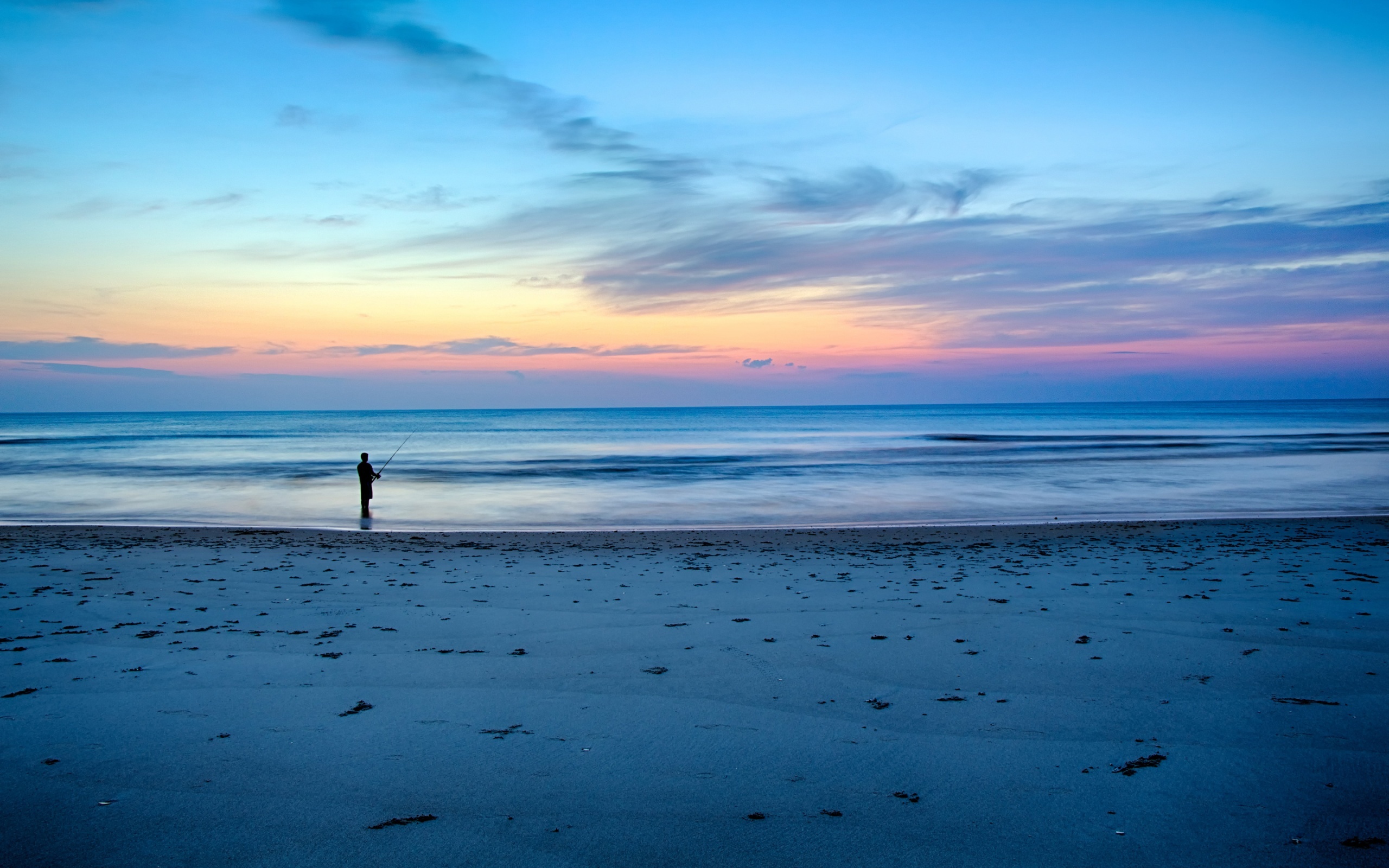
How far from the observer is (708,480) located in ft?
85.4

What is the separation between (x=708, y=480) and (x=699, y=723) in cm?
2202

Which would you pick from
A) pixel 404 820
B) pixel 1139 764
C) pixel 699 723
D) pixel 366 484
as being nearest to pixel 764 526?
pixel 366 484

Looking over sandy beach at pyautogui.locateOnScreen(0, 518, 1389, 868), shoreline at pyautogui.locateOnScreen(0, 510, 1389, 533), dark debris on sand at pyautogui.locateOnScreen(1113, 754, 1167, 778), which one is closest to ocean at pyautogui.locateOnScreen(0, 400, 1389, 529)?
shoreline at pyautogui.locateOnScreen(0, 510, 1389, 533)

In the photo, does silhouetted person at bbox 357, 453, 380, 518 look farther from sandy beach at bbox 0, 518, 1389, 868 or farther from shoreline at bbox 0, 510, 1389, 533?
sandy beach at bbox 0, 518, 1389, 868

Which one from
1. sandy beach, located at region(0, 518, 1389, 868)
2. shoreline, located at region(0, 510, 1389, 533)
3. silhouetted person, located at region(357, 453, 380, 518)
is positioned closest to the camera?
sandy beach, located at region(0, 518, 1389, 868)

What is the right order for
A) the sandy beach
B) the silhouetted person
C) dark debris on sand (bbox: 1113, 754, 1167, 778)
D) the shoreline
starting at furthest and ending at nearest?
1. the silhouetted person
2. the shoreline
3. dark debris on sand (bbox: 1113, 754, 1167, 778)
4. the sandy beach

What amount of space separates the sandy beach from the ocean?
799cm

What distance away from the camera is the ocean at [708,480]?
53.6ft

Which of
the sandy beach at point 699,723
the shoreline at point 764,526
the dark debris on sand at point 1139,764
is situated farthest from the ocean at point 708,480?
the dark debris on sand at point 1139,764

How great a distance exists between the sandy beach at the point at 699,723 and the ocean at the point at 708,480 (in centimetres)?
799

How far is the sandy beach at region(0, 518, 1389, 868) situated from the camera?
295cm

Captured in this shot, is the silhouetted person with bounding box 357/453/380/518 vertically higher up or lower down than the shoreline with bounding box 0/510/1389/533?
higher up

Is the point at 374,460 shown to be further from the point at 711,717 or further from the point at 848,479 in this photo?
the point at 711,717

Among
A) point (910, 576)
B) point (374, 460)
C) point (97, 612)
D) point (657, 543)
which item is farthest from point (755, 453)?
point (97, 612)
